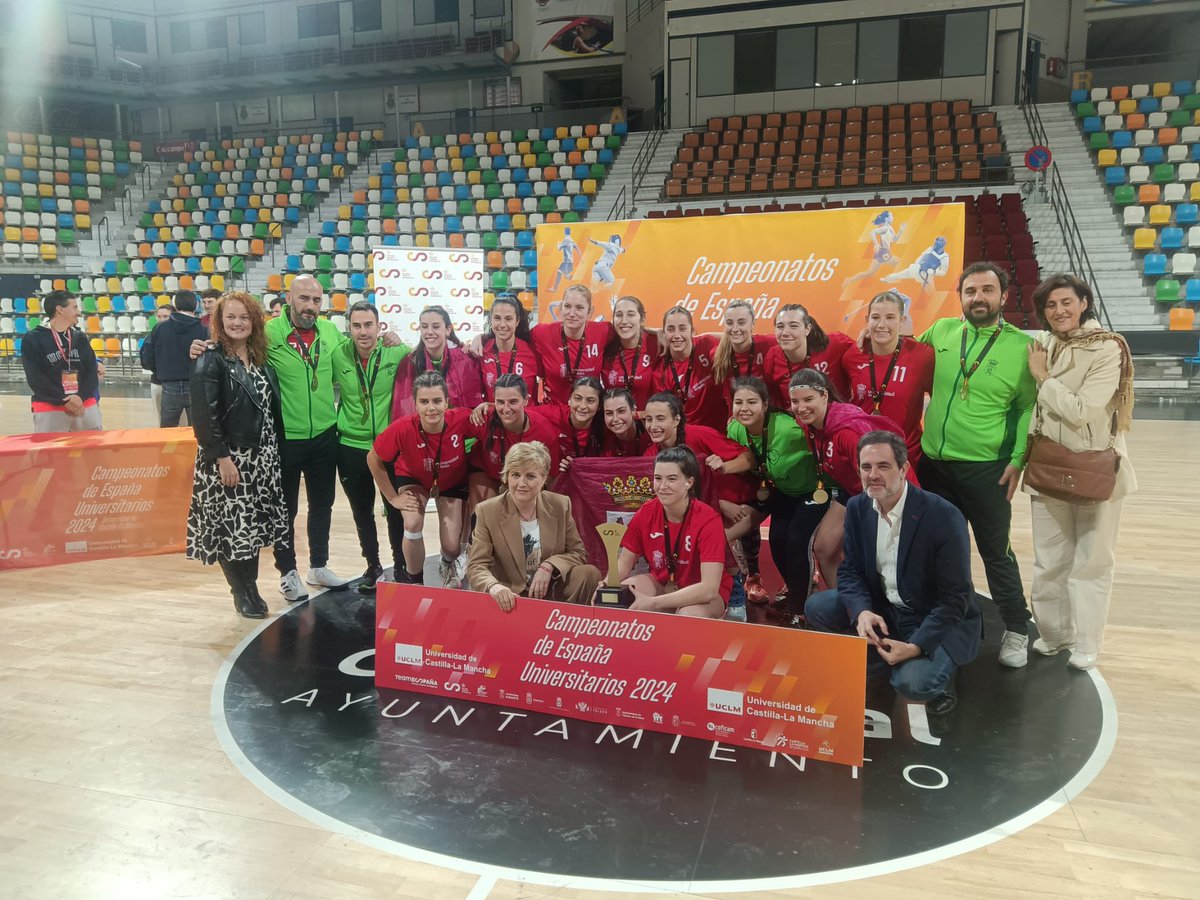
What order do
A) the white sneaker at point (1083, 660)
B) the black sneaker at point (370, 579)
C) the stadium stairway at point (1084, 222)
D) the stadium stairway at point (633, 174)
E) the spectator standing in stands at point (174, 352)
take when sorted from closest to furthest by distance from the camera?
1. the white sneaker at point (1083, 660)
2. the black sneaker at point (370, 579)
3. the spectator standing in stands at point (174, 352)
4. the stadium stairway at point (1084, 222)
5. the stadium stairway at point (633, 174)

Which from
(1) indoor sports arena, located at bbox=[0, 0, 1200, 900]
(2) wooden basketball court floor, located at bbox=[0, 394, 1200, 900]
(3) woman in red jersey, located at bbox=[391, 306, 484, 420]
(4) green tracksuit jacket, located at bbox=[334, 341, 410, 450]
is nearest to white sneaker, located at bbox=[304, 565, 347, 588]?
(1) indoor sports arena, located at bbox=[0, 0, 1200, 900]

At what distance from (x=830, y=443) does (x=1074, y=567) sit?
1.21 metres

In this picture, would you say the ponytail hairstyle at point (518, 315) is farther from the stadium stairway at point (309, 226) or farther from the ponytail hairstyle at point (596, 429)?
the stadium stairway at point (309, 226)

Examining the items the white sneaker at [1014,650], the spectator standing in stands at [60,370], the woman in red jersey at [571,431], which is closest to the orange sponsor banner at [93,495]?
the spectator standing in stands at [60,370]

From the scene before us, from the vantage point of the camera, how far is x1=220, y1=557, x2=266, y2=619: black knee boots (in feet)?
14.9

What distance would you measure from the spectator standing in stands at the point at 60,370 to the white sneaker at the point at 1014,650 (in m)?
6.46

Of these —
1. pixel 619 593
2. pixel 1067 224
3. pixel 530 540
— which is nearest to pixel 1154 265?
pixel 1067 224

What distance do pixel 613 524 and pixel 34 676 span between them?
281 cm

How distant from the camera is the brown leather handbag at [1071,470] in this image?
140 inches

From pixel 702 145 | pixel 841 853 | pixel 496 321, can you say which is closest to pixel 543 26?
pixel 702 145

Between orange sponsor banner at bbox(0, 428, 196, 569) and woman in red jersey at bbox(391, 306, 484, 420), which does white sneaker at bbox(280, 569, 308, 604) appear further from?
orange sponsor banner at bbox(0, 428, 196, 569)

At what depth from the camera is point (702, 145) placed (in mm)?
17172

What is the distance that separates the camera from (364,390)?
480 centimetres

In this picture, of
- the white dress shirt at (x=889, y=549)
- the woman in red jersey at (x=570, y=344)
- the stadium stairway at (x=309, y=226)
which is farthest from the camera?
the stadium stairway at (x=309, y=226)
